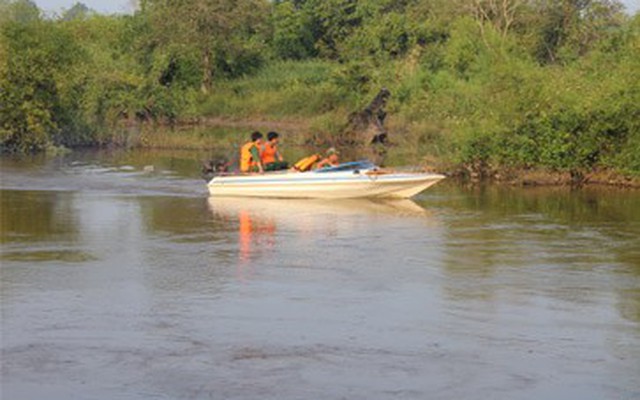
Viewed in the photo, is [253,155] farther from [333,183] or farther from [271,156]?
[333,183]

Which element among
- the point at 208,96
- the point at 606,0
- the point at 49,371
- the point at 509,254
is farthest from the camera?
the point at 208,96

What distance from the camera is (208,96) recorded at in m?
54.8

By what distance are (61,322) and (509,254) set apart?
765 cm

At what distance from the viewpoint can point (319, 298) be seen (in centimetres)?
1496

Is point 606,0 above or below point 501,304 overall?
above

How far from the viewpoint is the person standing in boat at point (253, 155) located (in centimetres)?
2558

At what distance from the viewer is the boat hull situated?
24.8 meters

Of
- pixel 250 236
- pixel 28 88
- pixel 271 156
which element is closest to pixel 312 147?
pixel 28 88

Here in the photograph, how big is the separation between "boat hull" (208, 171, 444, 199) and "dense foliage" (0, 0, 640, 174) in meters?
3.92

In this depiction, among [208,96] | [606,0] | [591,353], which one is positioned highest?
[606,0]

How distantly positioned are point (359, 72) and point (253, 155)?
74.0 ft

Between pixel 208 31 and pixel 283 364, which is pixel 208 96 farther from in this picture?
pixel 283 364

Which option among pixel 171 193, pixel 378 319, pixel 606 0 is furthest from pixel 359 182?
pixel 606 0

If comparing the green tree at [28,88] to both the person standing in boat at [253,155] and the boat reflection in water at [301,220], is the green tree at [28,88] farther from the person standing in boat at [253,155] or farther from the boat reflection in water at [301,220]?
the boat reflection in water at [301,220]
